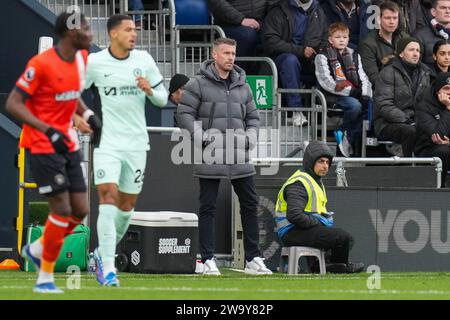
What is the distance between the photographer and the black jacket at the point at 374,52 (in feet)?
63.5

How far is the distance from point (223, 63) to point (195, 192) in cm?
187

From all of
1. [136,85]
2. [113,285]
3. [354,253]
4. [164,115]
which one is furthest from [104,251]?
[164,115]

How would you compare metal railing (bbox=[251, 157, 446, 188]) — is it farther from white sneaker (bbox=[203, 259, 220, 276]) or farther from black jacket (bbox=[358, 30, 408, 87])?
black jacket (bbox=[358, 30, 408, 87])

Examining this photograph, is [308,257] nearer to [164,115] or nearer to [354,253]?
[354,253]

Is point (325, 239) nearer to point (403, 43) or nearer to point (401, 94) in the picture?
point (401, 94)

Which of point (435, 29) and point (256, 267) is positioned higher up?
point (435, 29)

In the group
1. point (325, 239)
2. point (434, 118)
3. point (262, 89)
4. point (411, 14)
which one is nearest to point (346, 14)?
point (411, 14)

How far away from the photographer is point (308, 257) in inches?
603

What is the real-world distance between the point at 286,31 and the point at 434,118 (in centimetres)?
287

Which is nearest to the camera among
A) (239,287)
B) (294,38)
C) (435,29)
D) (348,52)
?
(239,287)

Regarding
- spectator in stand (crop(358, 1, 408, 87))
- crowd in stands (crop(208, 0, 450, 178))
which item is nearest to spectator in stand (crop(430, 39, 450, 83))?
A: crowd in stands (crop(208, 0, 450, 178))

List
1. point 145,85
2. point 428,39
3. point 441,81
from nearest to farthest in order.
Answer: point 145,85 → point 441,81 → point 428,39

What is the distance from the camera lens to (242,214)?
595 inches

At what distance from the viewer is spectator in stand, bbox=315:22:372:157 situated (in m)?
18.9
